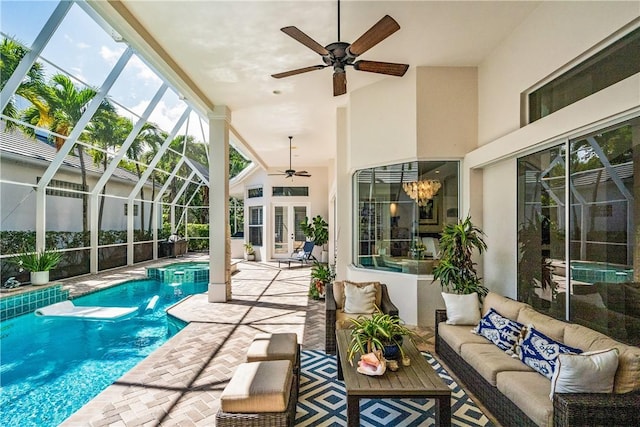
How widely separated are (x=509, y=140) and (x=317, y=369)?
11.6ft

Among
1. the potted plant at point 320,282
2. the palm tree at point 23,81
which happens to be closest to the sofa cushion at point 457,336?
the potted plant at point 320,282

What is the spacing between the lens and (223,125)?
6754mm

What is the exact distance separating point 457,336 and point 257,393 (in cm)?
222

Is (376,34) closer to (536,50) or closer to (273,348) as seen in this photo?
(536,50)

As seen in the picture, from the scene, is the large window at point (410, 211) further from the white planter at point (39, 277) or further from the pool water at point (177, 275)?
the white planter at point (39, 277)

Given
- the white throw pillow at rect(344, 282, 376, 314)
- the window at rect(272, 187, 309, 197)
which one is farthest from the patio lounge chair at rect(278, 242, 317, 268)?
the white throw pillow at rect(344, 282, 376, 314)

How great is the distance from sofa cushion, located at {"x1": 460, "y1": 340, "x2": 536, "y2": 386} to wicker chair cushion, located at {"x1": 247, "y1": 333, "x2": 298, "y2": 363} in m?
1.61

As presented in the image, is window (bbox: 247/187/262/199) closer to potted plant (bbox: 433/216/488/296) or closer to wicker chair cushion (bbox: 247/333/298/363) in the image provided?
potted plant (bbox: 433/216/488/296)

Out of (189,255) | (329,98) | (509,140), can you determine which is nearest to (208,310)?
(329,98)

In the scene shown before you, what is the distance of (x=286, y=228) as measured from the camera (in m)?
13.9

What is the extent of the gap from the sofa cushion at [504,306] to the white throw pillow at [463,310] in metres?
0.11

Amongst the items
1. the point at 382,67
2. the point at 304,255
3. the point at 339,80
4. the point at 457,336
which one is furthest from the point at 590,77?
the point at 304,255

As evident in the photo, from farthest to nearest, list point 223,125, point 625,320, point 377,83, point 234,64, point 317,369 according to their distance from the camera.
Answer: point 223,125
point 377,83
point 234,64
point 317,369
point 625,320

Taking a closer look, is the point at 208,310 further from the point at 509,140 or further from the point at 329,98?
the point at 509,140
